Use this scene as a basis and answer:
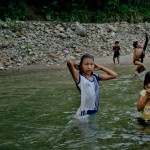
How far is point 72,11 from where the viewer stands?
2112cm

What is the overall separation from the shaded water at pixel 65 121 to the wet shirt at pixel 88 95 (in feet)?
Answer: 0.50

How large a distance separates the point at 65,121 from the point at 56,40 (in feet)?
43.5

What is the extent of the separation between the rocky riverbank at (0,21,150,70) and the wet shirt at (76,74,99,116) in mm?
9547

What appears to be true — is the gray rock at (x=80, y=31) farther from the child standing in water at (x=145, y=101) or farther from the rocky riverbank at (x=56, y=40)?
the child standing in water at (x=145, y=101)

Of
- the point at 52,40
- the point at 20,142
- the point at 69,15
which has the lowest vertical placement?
the point at 20,142

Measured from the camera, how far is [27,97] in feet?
21.8

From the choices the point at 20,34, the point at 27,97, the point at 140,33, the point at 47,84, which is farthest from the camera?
the point at 140,33

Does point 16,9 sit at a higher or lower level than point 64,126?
higher

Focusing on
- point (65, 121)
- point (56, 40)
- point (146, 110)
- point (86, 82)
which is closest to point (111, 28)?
point (56, 40)

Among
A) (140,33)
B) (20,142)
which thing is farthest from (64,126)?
(140,33)

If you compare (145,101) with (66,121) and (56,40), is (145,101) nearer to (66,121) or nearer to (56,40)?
(66,121)

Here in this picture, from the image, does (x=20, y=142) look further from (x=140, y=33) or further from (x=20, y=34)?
(x=140, y=33)

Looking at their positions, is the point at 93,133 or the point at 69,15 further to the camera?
the point at 69,15

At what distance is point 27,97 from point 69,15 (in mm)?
15185
